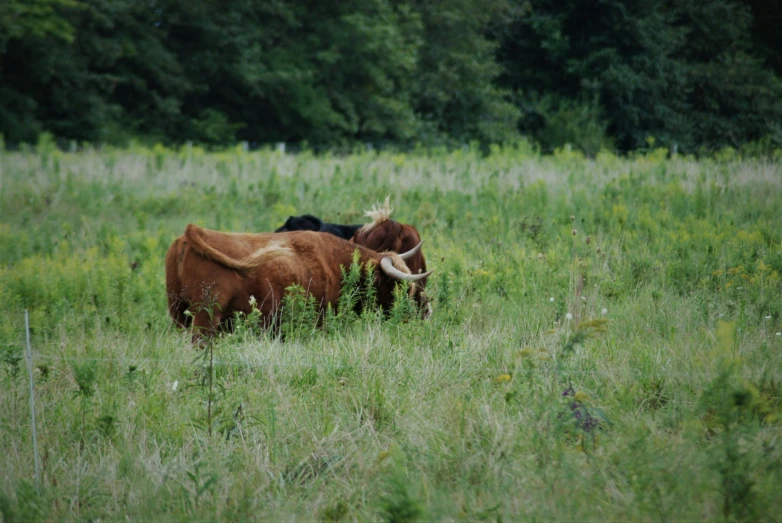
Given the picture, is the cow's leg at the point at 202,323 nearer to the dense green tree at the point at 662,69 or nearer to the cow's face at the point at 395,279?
the cow's face at the point at 395,279

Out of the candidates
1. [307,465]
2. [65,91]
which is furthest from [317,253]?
[65,91]

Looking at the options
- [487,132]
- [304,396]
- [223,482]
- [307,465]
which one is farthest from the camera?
[487,132]

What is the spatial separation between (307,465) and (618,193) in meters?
8.66

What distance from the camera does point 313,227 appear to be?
318 inches

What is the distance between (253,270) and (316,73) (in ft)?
87.9

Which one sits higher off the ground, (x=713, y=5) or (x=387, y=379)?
(x=713, y=5)

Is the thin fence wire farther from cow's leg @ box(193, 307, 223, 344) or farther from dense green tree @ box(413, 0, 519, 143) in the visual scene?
dense green tree @ box(413, 0, 519, 143)

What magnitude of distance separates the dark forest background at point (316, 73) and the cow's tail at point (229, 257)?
536 inches

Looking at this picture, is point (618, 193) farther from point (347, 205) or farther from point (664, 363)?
point (664, 363)

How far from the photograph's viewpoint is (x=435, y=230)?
34.4ft

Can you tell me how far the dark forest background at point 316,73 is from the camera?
80.7 feet

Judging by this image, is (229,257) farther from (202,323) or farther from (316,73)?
(316,73)

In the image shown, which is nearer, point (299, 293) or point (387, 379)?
point (387, 379)

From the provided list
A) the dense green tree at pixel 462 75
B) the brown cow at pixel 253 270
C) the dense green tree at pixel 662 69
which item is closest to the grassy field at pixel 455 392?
A: the brown cow at pixel 253 270
